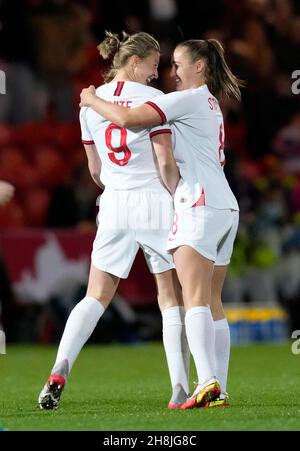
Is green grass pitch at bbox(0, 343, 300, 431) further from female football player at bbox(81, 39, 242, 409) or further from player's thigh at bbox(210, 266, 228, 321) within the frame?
player's thigh at bbox(210, 266, 228, 321)

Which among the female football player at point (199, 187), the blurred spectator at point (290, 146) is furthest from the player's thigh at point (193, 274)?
the blurred spectator at point (290, 146)

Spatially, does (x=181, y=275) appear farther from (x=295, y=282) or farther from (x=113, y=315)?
(x=295, y=282)

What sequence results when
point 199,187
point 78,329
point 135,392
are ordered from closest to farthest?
point 199,187 → point 78,329 → point 135,392

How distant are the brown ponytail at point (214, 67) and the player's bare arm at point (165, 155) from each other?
16.9 inches

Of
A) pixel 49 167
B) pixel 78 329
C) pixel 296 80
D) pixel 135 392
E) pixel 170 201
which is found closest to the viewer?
pixel 78 329

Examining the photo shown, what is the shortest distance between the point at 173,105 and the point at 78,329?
1.26 m

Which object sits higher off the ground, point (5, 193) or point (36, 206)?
point (5, 193)

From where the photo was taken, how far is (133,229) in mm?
6504

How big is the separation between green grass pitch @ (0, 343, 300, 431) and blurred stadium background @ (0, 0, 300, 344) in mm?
518

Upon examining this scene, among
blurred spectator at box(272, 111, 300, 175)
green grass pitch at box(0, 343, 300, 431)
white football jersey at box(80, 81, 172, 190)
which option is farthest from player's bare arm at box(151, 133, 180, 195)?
blurred spectator at box(272, 111, 300, 175)

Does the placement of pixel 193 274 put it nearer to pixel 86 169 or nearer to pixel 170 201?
pixel 170 201

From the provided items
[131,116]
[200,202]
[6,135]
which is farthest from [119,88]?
[6,135]

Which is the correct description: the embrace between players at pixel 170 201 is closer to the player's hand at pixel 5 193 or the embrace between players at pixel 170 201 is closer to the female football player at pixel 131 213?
the female football player at pixel 131 213

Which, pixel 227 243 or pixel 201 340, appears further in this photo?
pixel 227 243
